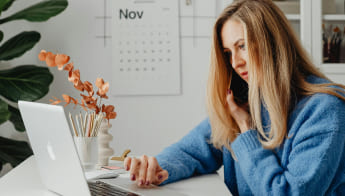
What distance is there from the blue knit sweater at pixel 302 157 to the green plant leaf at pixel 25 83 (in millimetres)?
1266

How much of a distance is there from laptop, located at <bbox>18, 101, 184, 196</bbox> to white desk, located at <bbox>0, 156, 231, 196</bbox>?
0.13 feet

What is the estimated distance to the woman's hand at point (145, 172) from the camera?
3.70ft

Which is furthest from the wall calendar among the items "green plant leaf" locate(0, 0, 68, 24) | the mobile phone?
the mobile phone

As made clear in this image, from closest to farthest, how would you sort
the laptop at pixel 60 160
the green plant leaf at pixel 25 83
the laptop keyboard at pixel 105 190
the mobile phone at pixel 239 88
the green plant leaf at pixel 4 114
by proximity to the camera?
1. the laptop at pixel 60 160
2. the laptop keyboard at pixel 105 190
3. the mobile phone at pixel 239 88
4. the green plant leaf at pixel 4 114
5. the green plant leaf at pixel 25 83

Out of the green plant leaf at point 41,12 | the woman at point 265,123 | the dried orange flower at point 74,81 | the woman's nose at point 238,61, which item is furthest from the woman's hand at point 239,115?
the green plant leaf at point 41,12

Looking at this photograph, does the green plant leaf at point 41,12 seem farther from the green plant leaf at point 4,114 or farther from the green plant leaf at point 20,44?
the green plant leaf at point 4,114

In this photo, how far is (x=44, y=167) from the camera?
109 cm

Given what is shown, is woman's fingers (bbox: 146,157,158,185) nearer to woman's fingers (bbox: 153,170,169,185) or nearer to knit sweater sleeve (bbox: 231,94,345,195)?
woman's fingers (bbox: 153,170,169,185)

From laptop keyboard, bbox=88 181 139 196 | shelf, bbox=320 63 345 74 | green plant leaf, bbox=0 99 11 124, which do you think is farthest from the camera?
shelf, bbox=320 63 345 74

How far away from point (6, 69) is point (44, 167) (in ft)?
5.58

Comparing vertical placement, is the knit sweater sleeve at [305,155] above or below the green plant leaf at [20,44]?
below

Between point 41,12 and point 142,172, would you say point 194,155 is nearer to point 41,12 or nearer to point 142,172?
point 142,172

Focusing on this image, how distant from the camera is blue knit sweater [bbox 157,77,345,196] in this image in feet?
3.55

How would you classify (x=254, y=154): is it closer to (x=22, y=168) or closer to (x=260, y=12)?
(x=260, y=12)
